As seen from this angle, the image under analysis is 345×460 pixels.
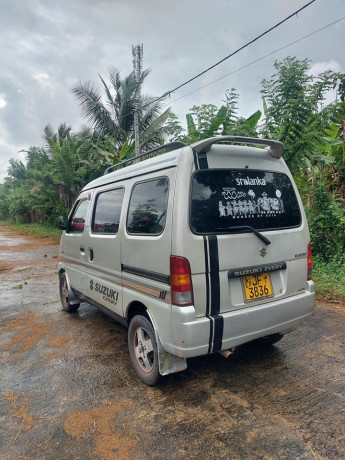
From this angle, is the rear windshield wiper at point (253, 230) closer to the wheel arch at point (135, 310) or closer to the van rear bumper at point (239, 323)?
the van rear bumper at point (239, 323)

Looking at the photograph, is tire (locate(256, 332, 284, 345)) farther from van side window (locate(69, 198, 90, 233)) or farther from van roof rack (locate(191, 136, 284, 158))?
van side window (locate(69, 198, 90, 233))

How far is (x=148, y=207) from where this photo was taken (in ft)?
8.76

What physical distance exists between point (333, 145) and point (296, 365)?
211 inches

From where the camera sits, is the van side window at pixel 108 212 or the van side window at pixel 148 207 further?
the van side window at pixel 108 212

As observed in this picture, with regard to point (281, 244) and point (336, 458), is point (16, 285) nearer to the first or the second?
point (281, 244)

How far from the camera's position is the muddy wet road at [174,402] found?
200 centimetres

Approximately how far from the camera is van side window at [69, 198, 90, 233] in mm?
4047

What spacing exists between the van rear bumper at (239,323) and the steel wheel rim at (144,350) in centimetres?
42

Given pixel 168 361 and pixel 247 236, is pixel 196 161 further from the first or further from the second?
pixel 168 361

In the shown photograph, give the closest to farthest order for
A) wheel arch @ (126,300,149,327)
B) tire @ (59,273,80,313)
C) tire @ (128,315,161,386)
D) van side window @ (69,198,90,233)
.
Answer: tire @ (128,315,161,386) → wheel arch @ (126,300,149,327) → van side window @ (69,198,90,233) → tire @ (59,273,80,313)

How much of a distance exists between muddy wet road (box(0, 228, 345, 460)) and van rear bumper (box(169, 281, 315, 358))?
0.49 m

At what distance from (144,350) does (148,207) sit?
1290 mm

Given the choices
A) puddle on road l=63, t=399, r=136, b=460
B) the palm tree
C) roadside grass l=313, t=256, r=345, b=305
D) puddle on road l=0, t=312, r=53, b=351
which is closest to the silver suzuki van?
puddle on road l=63, t=399, r=136, b=460

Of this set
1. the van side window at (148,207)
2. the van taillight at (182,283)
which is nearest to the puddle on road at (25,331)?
the van side window at (148,207)
